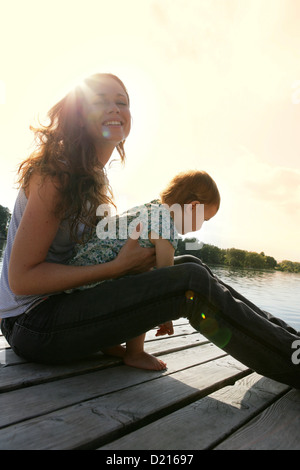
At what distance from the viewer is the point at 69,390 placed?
4.95 ft

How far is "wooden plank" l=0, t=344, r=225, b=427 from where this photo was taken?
4.18 ft

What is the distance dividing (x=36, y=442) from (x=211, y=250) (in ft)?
185

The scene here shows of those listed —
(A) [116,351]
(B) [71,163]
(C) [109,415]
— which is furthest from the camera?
(A) [116,351]

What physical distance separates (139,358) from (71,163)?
1.17m

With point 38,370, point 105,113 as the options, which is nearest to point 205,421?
point 38,370

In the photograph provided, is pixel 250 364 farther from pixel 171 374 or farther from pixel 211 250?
pixel 211 250

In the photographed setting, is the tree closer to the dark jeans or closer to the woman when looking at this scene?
the woman

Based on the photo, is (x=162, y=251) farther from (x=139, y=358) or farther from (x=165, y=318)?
(x=139, y=358)

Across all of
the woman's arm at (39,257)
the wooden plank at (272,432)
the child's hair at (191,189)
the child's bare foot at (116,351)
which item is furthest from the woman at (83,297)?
the child's hair at (191,189)

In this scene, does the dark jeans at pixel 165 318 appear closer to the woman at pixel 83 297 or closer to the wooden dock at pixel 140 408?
the woman at pixel 83 297

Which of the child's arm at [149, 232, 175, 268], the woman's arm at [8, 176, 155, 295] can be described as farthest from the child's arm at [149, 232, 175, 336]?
the woman's arm at [8, 176, 155, 295]

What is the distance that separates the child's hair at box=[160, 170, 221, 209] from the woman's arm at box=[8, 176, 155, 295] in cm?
87

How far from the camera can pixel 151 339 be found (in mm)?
2609

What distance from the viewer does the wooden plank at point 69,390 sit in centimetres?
127
